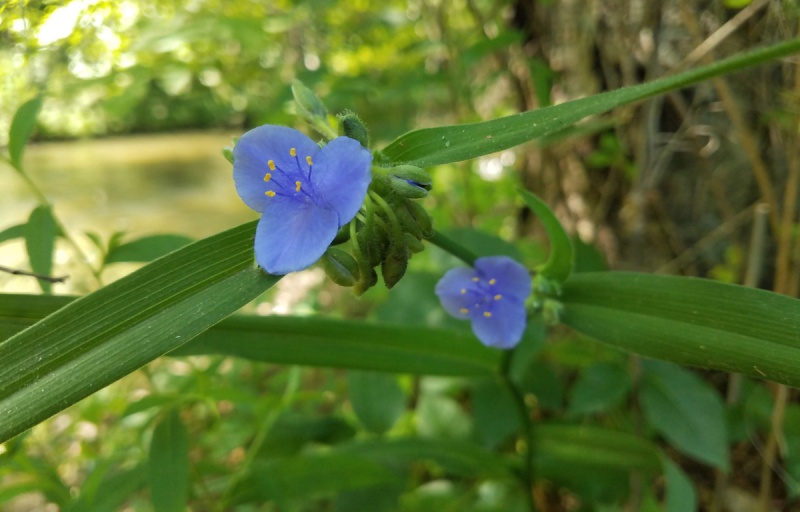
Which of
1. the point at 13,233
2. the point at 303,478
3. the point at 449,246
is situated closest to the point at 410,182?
the point at 449,246

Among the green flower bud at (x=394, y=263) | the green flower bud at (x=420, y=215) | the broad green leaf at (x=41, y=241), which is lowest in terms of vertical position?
the broad green leaf at (x=41, y=241)

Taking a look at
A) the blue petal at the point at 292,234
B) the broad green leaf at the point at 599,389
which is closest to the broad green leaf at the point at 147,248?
the blue petal at the point at 292,234

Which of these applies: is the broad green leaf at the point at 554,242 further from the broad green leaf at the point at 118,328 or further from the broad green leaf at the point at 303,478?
the broad green leaf at the point at 303,478

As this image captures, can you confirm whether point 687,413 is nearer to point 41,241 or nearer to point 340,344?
point 340,344

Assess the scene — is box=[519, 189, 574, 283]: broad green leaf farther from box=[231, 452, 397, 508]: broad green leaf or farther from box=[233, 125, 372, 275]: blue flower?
box=[231, 452, 397, 508]: broad green leaf

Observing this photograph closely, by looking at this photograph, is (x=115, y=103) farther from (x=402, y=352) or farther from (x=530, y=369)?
(x=530, y=369)

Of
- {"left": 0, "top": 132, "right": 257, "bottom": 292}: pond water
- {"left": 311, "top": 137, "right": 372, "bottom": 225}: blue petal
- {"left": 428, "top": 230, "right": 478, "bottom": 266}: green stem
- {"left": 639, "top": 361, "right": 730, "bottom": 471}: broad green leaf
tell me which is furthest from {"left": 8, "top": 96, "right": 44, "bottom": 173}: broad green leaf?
{"left": 0, "top": 132, "right": 257, "bottom": 292}: pond water
